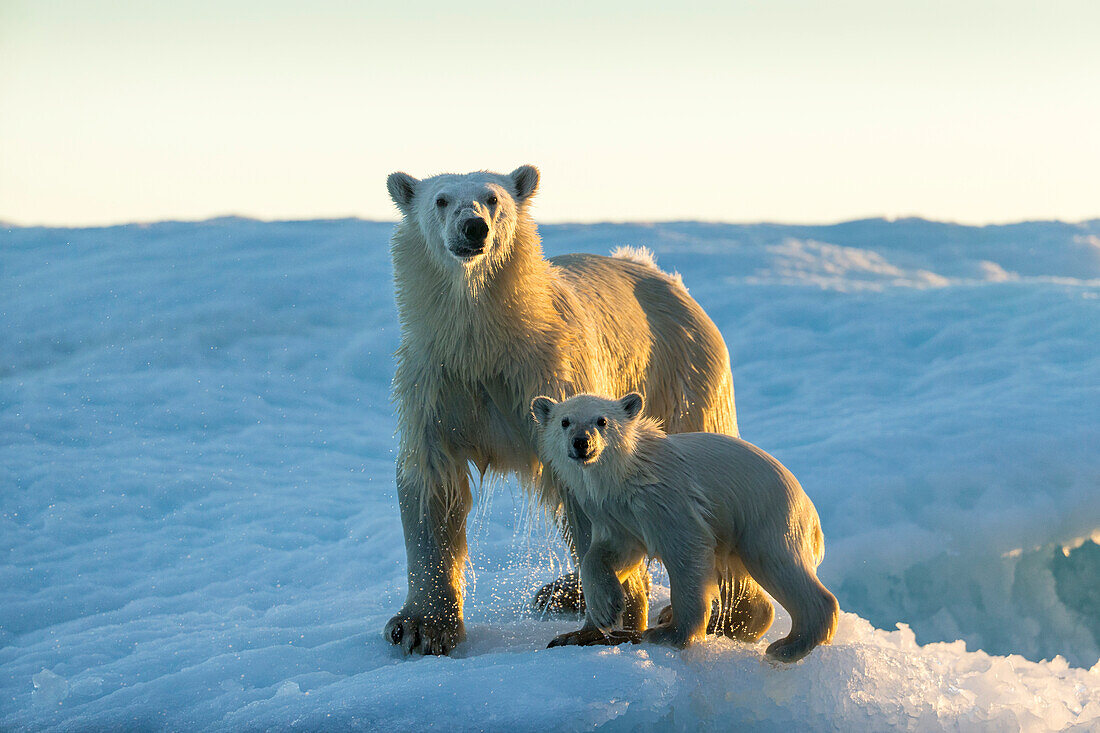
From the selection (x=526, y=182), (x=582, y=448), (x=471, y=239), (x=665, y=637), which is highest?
(x=526, y=182)

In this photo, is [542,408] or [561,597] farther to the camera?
[561,597]

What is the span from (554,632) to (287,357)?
8149mm

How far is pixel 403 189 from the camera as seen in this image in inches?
188

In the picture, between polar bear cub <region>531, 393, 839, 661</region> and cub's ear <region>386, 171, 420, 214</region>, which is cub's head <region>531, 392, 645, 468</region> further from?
cub's ear <region>386, 171, 420, 214</region>

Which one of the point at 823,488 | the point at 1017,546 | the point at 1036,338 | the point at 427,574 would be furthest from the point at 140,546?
the point at 1036,338

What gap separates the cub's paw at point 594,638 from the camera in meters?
4.31

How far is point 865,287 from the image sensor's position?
15.0 meters

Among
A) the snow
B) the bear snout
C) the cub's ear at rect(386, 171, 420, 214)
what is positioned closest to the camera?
the bear snout

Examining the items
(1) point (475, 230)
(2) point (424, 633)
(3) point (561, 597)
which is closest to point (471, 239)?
(1) point (475, 230)

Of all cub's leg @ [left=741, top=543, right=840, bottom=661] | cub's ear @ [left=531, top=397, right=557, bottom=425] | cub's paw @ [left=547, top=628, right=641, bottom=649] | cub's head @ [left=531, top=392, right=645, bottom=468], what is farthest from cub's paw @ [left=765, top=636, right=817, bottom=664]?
cub's ear @ [left=531, top=397, right=557, bottom=425]

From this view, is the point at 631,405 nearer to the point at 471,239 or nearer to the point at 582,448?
the point at 582,448

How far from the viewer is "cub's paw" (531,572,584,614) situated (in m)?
5.71

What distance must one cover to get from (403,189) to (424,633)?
2068 millimetres

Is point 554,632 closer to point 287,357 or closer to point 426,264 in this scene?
point 426,264
